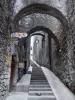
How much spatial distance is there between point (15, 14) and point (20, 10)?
27 centimetres

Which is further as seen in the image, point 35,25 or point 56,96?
point 35,25

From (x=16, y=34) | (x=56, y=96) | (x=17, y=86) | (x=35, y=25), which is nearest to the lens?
(x=16, y=34)

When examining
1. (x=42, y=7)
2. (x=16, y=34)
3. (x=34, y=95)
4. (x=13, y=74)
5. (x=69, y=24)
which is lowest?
(x=34, y=95)

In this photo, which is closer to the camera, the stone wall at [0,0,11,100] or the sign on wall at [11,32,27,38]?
the stone wall at [0,0,11,100]

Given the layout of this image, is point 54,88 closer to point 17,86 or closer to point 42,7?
point 17,86

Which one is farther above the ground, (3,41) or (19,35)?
(19,35)

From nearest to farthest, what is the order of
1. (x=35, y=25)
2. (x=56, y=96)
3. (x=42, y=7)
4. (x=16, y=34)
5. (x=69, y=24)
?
1. (x=16, y=34)
2. (x=56, y=96)
3. (x=69, y=24)
4. (x=42, y=7)
5. (x=35, y=25)

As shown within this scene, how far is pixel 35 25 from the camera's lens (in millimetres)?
8055

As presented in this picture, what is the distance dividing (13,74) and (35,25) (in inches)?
126

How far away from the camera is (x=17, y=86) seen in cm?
618

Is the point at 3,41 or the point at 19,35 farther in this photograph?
the point at 19,35

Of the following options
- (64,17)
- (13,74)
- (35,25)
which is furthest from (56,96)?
(35,25)

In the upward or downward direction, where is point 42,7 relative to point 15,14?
upward

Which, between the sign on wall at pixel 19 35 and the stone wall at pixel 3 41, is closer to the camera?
the stone wall at pixel 3 41
